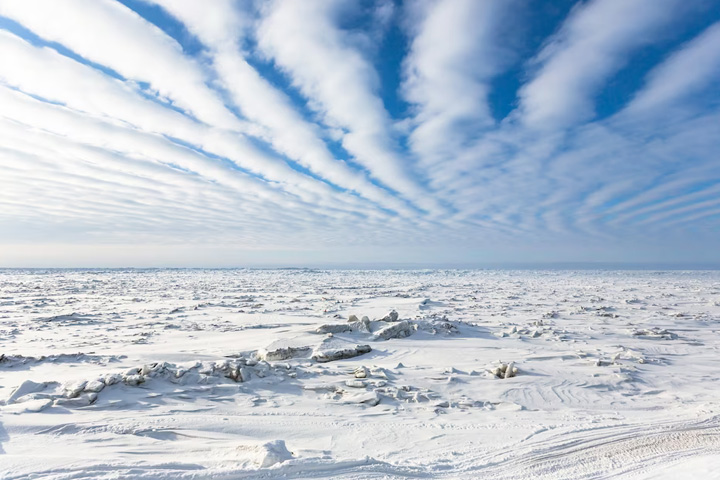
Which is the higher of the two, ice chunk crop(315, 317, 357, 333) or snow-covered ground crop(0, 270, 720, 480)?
ice chunk crop(315, 317, 357, 333)

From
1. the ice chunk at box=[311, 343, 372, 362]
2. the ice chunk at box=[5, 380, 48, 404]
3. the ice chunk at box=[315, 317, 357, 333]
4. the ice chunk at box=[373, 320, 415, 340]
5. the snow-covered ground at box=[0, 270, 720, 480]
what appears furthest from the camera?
the ice chunk at box=[315, 317, 357, 333]

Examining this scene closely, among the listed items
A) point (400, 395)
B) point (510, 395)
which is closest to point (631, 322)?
point (510, 395)

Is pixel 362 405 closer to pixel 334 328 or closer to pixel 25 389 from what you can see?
pixel 25 389

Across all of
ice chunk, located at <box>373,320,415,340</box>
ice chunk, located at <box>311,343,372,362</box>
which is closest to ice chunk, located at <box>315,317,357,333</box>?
ice chunk, located at <box>373,320,415,340</box>

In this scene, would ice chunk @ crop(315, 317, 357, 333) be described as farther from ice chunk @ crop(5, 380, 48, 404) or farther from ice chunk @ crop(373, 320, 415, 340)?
ice chunk @ crop(5, 380, 48, 404)

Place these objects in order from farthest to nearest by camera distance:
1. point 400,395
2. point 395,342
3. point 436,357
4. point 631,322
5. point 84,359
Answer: point 631,322 → point 395,342 → point 436,357 → point 84,359 → point 400,395

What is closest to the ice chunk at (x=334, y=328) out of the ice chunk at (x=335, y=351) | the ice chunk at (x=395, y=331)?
the ice chunk at (x=395, y=331)

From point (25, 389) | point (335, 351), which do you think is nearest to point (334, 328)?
point (335, 351)

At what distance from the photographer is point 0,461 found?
147 inches

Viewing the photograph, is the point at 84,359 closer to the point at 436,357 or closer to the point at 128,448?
the point at 128,448

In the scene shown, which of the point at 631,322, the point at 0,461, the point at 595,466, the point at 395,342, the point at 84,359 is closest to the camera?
the point at 0,461

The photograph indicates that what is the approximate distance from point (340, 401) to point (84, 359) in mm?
6394

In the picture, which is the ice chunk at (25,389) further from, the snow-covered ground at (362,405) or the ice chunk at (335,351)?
the ice chunk at (335,351)

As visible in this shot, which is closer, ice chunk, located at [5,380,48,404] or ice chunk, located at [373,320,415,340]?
ice chunk, located at [5,380,48,404]
